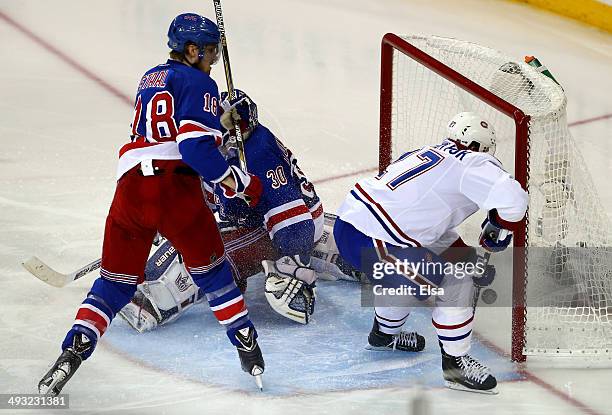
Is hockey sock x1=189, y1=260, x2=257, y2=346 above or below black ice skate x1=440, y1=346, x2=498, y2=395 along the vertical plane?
Answer: above

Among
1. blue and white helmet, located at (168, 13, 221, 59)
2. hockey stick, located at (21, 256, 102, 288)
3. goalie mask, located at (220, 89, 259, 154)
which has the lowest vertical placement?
hockey stick, located at (21, 256, 102, 288)

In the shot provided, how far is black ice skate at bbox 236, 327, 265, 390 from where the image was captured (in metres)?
3.40

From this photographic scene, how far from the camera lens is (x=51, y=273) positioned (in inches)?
154

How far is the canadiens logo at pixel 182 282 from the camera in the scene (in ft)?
12.3

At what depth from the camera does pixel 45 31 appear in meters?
6.35

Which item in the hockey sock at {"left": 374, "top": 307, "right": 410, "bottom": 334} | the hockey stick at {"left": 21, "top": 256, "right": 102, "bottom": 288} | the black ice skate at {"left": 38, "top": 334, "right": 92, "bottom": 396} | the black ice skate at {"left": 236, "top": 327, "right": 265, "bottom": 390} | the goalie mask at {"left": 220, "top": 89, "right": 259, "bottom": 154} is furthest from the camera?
the hockey stick at {"left": 21, "top": 256, "right": 102, "bottom": 288}

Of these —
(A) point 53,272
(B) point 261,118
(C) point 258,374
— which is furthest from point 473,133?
(B) point 261,118

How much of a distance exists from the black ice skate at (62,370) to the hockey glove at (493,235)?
1.06 meters

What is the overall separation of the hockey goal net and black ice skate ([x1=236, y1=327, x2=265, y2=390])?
2.28 feet

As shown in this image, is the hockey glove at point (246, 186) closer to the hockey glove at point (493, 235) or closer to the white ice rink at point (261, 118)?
the white ice rink at point (261, 118)

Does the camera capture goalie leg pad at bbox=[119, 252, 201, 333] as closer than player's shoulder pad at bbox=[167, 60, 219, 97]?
No

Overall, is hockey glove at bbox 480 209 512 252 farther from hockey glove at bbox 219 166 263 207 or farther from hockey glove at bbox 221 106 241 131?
hockey glove at bbox 221 106 241 131

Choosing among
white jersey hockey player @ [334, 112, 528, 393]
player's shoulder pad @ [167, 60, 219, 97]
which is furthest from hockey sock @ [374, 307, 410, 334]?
player's shoulder pad @ [167, 60, 219, 97]

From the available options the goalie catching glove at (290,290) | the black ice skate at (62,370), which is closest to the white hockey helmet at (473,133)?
the goalie catching glove at (290,290)
